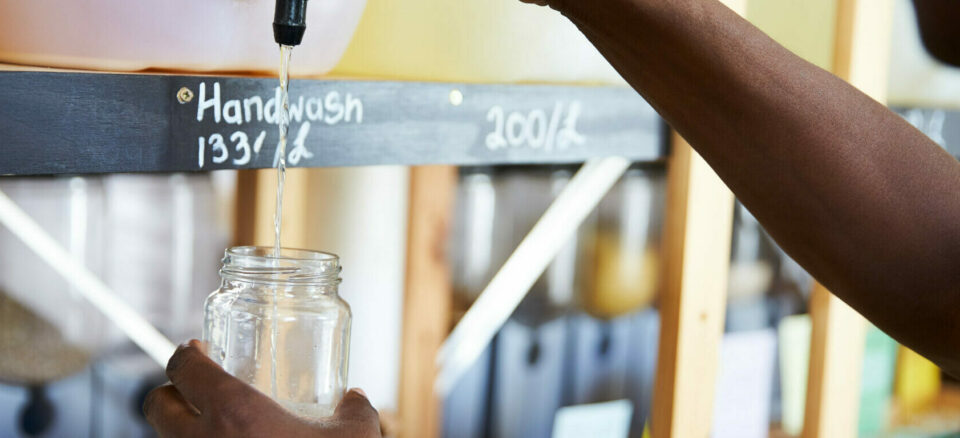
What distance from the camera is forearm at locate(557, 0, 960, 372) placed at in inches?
23.0

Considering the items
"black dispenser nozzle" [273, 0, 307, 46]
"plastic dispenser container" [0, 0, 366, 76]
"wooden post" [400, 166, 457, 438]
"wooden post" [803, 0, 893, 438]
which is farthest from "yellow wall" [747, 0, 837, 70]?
"black dispenser nozzle" [273, 0, 307, 46]

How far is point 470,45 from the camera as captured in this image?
2.77ft

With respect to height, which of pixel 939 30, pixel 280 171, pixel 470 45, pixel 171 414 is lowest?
pixel 171 414

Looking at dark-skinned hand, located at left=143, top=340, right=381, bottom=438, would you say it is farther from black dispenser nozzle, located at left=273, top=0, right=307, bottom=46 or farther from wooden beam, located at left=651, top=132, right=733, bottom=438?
wooden beam, located at left=651, top=132, right=733, bottom=438

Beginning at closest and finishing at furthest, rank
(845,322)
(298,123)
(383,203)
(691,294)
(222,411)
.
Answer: (222,411) < (298,123) < (691,294) < (845,322) < (383,203)

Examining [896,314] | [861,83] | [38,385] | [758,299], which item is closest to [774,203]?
[896,314]

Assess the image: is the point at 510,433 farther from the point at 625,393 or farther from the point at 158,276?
the point at 158,276

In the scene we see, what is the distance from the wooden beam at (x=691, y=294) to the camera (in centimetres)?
100

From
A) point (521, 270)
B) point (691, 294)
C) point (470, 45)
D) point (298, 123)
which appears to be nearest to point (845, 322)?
point (691, 294)

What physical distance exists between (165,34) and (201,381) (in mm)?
255

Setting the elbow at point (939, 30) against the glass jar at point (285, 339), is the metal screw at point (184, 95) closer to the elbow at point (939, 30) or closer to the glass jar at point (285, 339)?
→ the glass jar at point (285, 339)

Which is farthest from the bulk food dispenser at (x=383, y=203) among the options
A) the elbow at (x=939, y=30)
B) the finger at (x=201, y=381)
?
the elbow at (x=939, y=30)

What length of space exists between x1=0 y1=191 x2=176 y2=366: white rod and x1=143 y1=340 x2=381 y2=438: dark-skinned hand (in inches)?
16.1

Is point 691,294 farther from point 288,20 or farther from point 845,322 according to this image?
point 288,20
